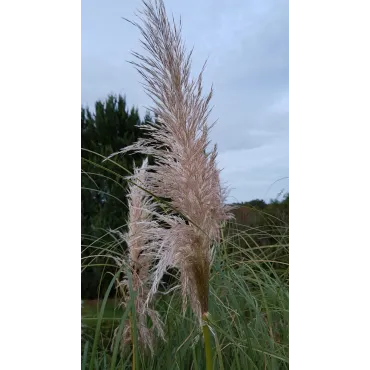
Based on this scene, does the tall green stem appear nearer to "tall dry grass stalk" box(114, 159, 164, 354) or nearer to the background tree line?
"tall dry grass stalk" box(114, 159, 164, 354)

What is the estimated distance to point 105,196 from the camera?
172 cm

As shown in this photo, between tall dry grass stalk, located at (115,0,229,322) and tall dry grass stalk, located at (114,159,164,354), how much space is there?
0.14 metres

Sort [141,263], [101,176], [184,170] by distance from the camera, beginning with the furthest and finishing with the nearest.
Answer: [101,176]
[141,263]
[184,170]

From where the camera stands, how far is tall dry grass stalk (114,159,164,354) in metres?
1.58

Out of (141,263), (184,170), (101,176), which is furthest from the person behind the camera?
(101,176)

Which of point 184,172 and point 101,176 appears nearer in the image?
point 184,172

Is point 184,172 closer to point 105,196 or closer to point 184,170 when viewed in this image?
point 184,170

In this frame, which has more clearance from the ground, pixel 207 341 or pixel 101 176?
pixel 101 176

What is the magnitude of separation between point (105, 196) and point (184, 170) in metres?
0.49

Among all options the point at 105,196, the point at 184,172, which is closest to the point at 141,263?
the point at 105,196

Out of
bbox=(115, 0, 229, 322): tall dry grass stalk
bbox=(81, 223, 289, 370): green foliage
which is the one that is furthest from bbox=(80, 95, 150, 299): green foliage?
bbox=(115, 0, 229, 322): tall dry grass stalk
